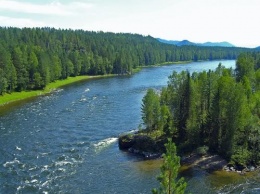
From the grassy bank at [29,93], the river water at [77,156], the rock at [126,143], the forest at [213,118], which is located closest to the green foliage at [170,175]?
the river water at [77,156]

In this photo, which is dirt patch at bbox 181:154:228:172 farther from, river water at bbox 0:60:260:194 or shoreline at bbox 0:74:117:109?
shoreline at bbox 0:74:117:109

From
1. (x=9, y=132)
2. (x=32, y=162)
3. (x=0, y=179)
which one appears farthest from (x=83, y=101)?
(x=0, y=179)

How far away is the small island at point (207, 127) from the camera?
211 feet

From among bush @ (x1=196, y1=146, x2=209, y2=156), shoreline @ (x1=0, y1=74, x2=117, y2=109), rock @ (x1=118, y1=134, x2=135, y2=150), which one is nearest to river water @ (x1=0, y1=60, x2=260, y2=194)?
rock @ (x1=118, y1=134, x2=135, y2=150)

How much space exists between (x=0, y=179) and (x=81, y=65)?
5503 inches

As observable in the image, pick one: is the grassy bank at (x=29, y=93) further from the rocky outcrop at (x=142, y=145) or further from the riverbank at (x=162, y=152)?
the riverbank at (x=162, y=152)

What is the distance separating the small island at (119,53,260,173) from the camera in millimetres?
64375

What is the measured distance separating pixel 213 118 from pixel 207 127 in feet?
11.2

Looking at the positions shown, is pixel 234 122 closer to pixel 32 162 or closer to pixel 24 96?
pixel 32 162

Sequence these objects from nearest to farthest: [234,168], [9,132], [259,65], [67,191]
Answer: [67,191] < [234,168] < [9,132] < [259,65]

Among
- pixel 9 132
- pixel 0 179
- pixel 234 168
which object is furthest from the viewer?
pixel 9 132

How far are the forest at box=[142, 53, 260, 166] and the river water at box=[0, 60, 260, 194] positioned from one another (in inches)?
315

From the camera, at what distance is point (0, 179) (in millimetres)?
57844

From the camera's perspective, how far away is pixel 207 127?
234 feet
